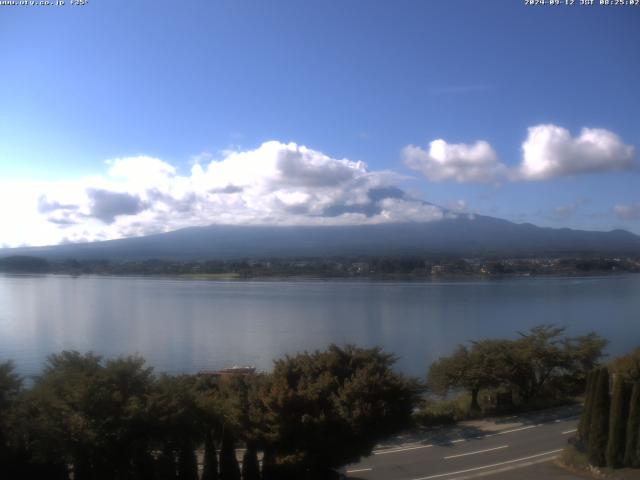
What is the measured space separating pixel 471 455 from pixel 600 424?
6.03 ft

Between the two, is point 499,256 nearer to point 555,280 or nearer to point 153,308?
point 555,280

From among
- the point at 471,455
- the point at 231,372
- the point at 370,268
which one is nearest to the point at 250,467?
the point at 471,455

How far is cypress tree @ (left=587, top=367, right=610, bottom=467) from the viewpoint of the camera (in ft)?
22.7

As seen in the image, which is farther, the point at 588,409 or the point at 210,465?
the point at 588,409

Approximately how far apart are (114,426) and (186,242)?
324 feet

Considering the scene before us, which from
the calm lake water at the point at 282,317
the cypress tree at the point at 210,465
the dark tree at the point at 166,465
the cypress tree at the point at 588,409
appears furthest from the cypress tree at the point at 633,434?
the calm lake water at the point at 282,317

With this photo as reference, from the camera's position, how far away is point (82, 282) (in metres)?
46.4

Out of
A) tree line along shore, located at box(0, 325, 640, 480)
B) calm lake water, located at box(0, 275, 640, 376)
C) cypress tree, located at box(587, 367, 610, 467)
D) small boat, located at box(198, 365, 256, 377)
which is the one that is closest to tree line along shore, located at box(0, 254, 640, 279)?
calm lake water, located at box(0, 275, 640, 376)

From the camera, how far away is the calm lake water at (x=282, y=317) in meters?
19.8

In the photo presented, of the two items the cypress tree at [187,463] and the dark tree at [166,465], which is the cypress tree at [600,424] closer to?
the cypress tree at [187,463]

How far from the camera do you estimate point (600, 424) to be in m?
6.93

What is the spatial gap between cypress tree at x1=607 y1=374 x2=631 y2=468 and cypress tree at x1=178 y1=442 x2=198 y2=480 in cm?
457

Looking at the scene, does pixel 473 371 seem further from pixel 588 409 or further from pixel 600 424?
pixel 600 424

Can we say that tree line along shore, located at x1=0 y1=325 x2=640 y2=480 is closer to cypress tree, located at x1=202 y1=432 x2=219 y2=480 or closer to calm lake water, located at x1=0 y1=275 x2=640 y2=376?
cypress tree, located at x1=202 y1=432 x2=219 y2=480
